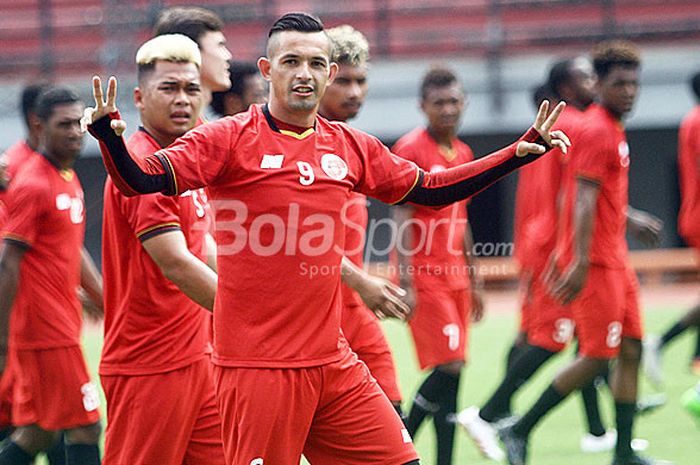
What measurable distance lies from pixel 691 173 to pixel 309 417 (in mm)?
7618

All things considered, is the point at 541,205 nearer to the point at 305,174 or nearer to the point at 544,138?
the point at 544,138

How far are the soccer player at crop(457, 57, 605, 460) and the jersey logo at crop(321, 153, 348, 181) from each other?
3.37 metres

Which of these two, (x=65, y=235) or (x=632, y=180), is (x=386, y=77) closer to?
(x=632, y=180)

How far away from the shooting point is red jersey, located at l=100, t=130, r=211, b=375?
5.42 metres

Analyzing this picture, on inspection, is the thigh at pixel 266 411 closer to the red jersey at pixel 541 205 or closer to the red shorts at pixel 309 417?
the red shorts at pixel 309 417

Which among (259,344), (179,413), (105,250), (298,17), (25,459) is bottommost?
(25,459)

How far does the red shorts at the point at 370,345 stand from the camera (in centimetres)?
637

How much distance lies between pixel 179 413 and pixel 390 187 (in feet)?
4.46

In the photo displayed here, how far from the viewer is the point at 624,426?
769 centimetres

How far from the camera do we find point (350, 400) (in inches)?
193

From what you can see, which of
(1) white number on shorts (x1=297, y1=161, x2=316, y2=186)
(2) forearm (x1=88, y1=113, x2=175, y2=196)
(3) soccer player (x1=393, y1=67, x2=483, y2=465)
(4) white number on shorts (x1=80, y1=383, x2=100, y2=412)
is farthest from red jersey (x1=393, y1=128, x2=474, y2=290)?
(2) forearm (x1=88, y1=113, x2=175, y2=196)

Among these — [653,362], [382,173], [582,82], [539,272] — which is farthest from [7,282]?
[653,362]

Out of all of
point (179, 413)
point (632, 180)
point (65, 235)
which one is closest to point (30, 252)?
point (65, 235)

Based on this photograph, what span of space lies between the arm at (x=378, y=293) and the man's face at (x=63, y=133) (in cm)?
221
